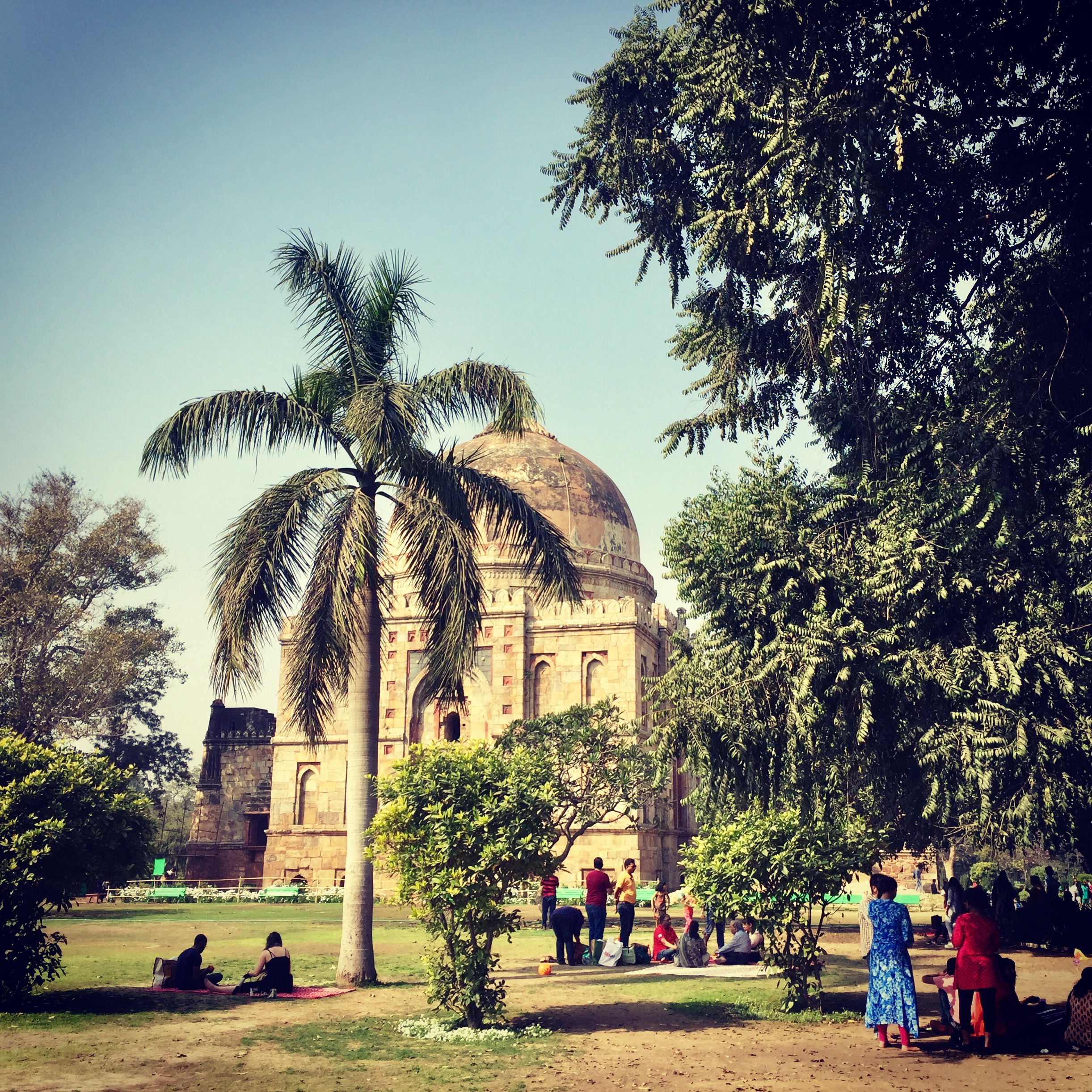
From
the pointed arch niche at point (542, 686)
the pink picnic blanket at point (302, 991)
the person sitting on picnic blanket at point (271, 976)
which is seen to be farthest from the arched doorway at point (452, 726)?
the person sitting on picnic blanket at point (271, 976)

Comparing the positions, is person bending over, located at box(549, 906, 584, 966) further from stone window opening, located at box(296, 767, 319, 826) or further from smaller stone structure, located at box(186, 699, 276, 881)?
smaller stone structure, located at box(186, 699, 276, 881)

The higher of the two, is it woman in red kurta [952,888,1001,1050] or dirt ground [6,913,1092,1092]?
woman in red kurta [952,888,1001,1050]

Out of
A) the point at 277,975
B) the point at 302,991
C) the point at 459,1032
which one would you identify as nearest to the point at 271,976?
the point at 277,975

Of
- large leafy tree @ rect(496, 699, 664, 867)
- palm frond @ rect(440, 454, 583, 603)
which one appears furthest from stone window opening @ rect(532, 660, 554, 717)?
palm frond @ rect(440, 454, 583, 603)

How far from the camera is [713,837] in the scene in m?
9.73

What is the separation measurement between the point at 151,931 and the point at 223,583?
10970 mm

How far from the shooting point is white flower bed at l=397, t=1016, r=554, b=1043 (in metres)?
8.34

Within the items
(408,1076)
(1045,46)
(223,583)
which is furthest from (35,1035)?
(1045,46)

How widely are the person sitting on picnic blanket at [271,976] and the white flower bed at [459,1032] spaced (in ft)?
7.37

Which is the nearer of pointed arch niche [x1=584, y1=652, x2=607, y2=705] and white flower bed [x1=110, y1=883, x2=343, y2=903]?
white flower bed [x1=110, y1=883, x2=343, y2=903]

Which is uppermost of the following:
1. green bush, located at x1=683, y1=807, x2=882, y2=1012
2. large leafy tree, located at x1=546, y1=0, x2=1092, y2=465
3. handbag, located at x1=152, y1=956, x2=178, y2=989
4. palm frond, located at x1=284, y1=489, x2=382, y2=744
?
large leafy tree, located at x1=546, y1=0, x2=1092, y2=465

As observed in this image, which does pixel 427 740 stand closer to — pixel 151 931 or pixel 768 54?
pixel 151 931

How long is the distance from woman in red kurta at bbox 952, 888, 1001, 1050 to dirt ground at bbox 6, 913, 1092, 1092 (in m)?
0.26

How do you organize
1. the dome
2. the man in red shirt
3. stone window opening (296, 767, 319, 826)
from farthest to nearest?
1. the dome
2. stone window opening (296, 767, 319, 826)
3. the man in red shirt
